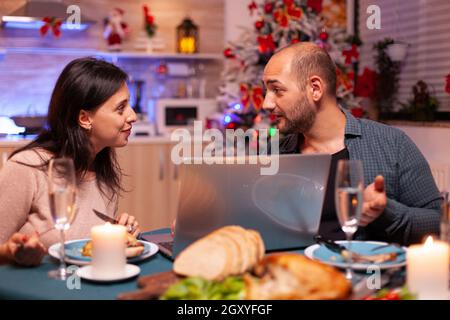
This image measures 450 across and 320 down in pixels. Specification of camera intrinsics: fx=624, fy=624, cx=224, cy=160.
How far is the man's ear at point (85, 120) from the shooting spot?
2104 mm

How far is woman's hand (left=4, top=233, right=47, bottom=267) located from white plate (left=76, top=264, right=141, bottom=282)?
0.12 metres

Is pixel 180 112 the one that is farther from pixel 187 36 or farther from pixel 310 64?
pixel 310 64

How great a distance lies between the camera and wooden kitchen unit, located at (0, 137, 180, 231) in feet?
15.1

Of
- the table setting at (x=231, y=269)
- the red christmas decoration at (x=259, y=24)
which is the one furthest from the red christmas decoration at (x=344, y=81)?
the table setting at (x=231, y=269)

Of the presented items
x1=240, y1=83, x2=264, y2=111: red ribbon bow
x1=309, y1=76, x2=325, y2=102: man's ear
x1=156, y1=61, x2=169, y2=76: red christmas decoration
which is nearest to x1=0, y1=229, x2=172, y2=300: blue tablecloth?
x1=309, y1=76, x2=325, y2=102: man's ear

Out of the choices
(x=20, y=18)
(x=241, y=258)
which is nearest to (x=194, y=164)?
(x=241, y=258)

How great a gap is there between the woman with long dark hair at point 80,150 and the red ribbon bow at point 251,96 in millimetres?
2080

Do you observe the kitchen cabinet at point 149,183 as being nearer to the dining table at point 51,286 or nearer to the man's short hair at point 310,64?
the man's short hair at point 310,64

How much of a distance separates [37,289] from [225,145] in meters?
3.34

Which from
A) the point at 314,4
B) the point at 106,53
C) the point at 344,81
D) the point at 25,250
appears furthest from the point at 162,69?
the point at 25,250

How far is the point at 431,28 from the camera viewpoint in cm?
412

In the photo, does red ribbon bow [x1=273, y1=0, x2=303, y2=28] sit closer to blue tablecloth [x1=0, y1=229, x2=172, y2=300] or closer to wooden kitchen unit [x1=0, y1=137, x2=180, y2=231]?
wooden kitchen unit [x1=0, y1=137, x2=180, y2=231]

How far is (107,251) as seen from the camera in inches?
53.6

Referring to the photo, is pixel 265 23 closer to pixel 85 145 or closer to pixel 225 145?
pixel 225 145
